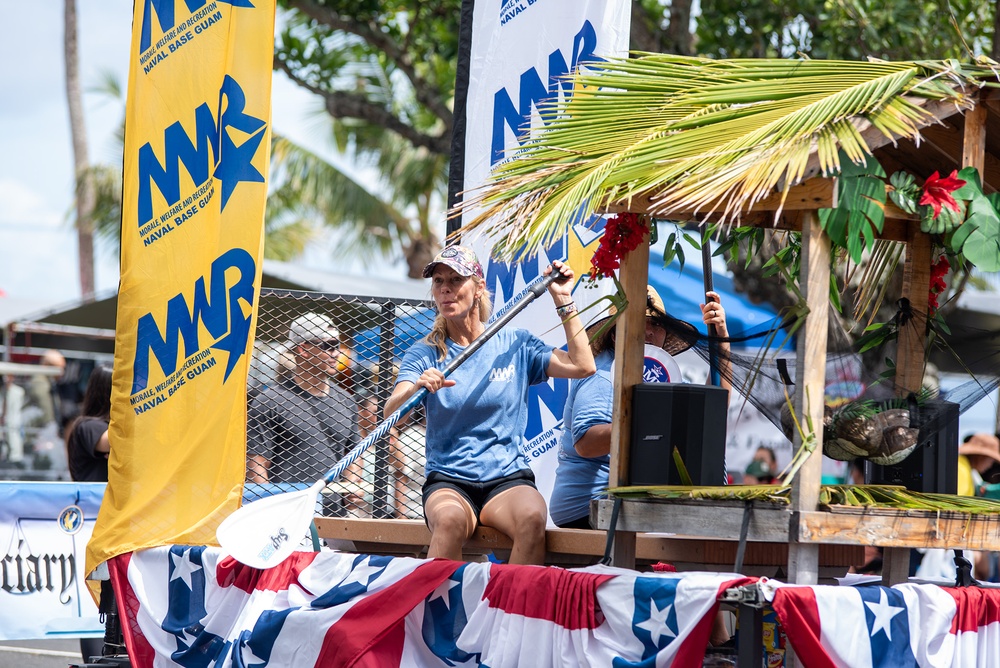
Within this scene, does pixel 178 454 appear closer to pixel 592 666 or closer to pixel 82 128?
pixel 592 666

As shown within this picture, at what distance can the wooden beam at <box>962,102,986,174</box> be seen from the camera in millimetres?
4059

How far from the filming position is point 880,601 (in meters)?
3.65

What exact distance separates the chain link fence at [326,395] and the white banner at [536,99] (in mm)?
589

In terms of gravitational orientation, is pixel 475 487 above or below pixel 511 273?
below

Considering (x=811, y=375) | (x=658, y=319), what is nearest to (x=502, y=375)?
(x=658, y=319)

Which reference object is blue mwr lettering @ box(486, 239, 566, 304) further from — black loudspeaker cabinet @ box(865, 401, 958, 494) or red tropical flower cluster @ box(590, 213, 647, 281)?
black loudspeaker cabinet @ box(865, 401, 958, 494)

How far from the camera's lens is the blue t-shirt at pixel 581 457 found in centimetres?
504

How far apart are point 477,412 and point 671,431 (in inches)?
34.5

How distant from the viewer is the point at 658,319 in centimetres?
466

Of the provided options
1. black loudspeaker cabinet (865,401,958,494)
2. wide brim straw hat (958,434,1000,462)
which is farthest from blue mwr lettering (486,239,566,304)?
wide brim straw hat (958,434,1000,462)

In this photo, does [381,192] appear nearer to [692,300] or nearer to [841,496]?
[692,300]

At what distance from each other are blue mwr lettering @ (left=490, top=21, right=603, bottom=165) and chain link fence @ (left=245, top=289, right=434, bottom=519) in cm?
101

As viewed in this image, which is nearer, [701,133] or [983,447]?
[701,133]

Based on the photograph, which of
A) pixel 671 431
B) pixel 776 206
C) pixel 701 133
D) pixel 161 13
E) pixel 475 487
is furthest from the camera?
pixel 161 13
